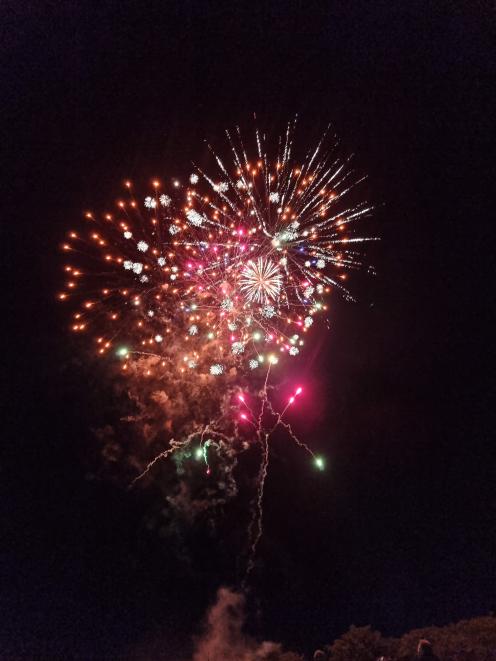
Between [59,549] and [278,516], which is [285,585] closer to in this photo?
[278,516]

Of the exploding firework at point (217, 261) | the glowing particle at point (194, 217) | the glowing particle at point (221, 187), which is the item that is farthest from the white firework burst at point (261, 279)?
the glowing particle at point (221, 187)

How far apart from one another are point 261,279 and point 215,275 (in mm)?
1167

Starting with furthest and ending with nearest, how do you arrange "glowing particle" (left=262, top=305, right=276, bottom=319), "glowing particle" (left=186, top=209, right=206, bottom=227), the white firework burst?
"glowing particle" (left=262, top=305, right=276, bottom=319) → the white firework burst → "glowing particle" (left=186, top=209, right=206, bottom=227)

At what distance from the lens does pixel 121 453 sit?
32.8ft

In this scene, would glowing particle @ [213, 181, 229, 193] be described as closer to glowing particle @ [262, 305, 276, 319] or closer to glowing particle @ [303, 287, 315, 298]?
glowing particle @ [262, 305, 276, 319]

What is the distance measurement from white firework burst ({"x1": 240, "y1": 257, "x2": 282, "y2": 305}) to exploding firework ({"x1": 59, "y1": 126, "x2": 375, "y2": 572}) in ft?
0.08

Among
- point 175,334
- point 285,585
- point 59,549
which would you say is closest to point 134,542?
point 59,549

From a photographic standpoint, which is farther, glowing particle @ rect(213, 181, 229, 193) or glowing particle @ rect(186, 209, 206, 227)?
glowing particle @ rect(213, 181, 229, 193)

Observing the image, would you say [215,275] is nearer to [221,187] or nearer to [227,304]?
[227,304]

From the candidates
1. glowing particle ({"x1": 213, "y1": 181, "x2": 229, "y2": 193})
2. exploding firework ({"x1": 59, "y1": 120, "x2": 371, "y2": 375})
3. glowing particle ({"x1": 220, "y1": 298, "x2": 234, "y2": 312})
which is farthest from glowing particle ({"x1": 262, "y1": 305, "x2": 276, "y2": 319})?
glowing particle ({"x1": 213, "y1": 181, "x2": 229, "y2": 193})

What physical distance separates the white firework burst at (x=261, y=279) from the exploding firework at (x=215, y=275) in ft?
0.08

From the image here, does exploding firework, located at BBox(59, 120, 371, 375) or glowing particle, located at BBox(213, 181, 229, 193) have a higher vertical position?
glowing particle, located at BBox(213, 181, 229, 193)

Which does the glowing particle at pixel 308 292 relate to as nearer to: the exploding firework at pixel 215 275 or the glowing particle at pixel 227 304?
the exploding firework at pixel 215 275

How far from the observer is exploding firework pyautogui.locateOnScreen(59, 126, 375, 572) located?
9836 millimetres
